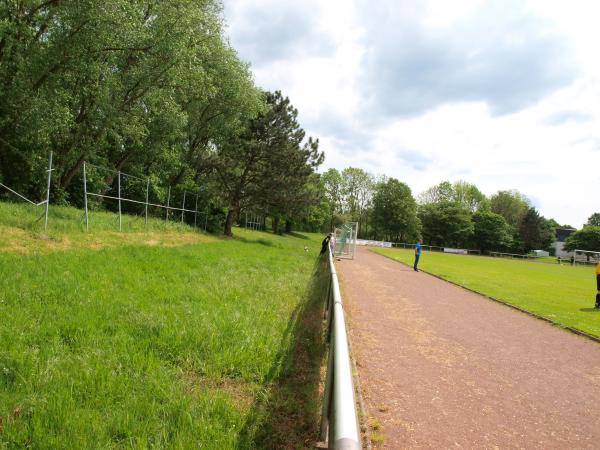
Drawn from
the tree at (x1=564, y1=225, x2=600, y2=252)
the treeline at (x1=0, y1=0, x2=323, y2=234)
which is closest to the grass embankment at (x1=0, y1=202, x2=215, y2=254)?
the treeline at (x1=0, y1=0, x2=323, y2=234)

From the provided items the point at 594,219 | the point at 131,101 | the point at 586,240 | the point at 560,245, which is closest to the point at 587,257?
the point at 586,240

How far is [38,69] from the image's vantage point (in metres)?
14.7

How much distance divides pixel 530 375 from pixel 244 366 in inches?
166

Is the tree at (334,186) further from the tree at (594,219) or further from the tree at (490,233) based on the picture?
the tree at (594,219)

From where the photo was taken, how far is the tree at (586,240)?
8350cm

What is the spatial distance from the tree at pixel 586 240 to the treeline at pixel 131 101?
8639cm

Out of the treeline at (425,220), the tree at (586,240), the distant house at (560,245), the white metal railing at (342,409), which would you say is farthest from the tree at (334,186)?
the white metal railing at (342,409)

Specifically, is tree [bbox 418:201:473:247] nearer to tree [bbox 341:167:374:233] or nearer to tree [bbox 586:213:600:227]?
tree [bbox 341:167:374:233]

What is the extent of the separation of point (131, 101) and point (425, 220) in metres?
79.8

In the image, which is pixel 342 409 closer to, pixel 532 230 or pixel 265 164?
pixel 265 164

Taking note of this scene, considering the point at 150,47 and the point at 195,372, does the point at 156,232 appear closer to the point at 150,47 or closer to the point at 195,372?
the point at 150,47

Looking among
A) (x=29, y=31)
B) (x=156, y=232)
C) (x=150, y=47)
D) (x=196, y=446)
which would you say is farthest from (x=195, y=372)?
(x=29, y=31)

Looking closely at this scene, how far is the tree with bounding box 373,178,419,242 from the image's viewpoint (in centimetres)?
8262

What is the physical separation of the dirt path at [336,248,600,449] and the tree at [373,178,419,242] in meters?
74.6
